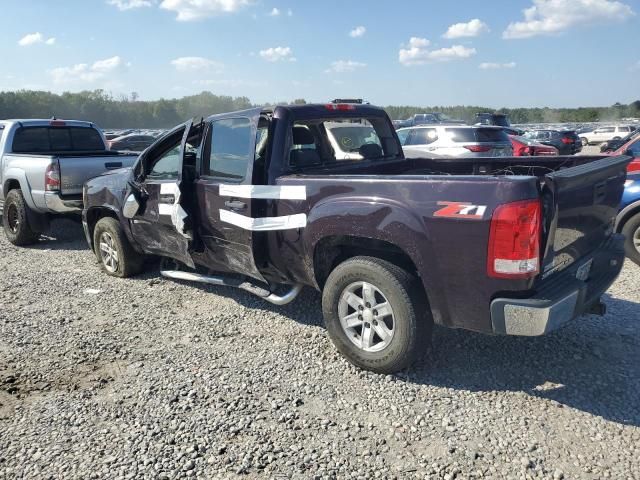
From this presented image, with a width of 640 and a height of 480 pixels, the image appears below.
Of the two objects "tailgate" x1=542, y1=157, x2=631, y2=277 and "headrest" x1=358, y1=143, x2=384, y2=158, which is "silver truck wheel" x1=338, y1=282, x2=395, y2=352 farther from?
"headrest" x1=358, y1=143, x2=384, y2=158

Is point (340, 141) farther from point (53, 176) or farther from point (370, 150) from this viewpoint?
point (53, 176)

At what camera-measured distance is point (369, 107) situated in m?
5.36

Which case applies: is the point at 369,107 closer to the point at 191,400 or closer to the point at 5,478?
the point at 191,400

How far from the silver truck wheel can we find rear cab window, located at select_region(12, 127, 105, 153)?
6.83m

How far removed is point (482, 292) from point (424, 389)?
2.81ft

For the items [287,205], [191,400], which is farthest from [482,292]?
[191,400]

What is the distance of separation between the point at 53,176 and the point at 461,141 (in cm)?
939

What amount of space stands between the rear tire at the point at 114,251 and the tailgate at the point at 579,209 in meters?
4.53

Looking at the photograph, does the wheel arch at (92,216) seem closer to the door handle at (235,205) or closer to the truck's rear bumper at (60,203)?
the truck's rear bumper at (60,203)

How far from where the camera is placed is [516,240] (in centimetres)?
300

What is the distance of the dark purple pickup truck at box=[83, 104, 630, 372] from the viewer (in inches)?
122

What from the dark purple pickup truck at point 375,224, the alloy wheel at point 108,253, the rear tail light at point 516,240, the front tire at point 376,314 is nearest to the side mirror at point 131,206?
the dark purple pickup truck at point 375,224

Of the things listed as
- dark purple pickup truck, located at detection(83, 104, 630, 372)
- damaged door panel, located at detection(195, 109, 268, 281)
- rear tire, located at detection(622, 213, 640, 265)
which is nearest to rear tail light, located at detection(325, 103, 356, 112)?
A: dark purple pickup truck, located at detection(83, 104, 630, 372)

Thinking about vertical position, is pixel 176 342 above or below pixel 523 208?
below
